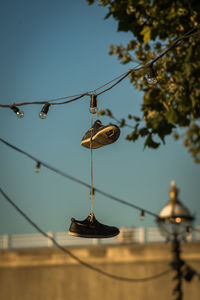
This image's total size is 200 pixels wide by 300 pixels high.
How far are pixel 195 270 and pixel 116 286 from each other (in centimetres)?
262

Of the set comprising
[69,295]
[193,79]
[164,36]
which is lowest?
[69,295]

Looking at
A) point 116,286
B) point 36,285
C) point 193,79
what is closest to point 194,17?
point 193,79

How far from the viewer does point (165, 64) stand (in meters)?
8.96

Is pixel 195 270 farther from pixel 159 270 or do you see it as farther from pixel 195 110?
pixel 195 110

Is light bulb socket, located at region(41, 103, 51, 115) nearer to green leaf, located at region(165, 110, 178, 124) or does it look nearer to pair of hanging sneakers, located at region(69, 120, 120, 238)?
pair of hanging sneakers, located at region(69, 120, 120, 238)

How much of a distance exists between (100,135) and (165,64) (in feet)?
12.8

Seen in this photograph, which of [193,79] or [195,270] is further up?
[193,79]

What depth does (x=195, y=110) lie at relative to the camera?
8547mm

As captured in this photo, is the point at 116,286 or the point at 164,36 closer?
the point at 164,36

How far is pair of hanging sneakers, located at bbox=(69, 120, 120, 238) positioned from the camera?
5406 millimetres

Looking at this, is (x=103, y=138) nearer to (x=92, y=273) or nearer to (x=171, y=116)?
(x=171, y=116)

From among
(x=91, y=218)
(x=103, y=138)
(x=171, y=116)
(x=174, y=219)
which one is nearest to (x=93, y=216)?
(x=91, y=218)

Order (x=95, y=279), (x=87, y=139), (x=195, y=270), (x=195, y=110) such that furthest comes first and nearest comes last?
(x=95, y=279)
(x=195, y=270)
(x=195, y=110)
(x=87, y=139)

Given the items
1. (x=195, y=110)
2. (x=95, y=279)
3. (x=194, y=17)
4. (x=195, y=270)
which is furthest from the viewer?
(x=95, y=279)
